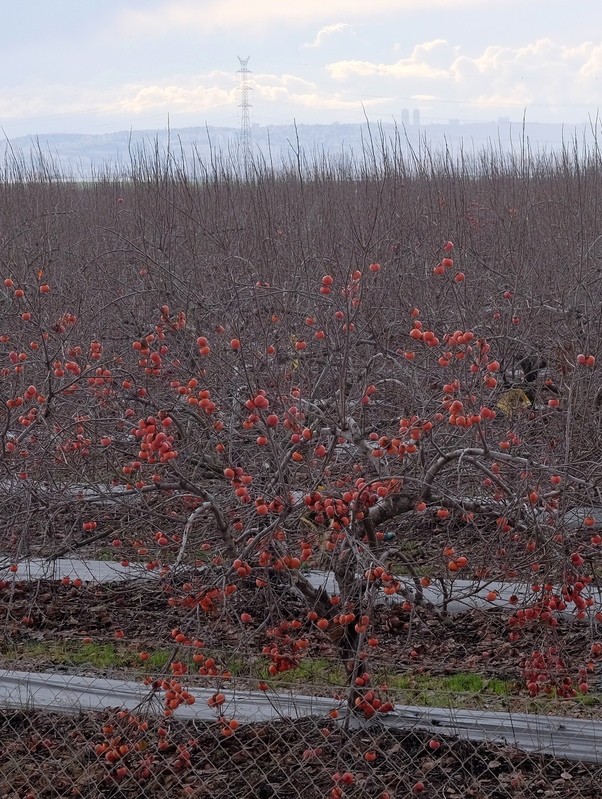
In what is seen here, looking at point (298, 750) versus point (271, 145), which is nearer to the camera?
point (298, 750)

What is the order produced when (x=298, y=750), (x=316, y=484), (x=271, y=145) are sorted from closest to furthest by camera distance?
(x=316, y=484)
(x=298, y=750)
(x=271, y=145)

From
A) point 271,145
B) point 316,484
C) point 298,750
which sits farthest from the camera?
point 271,145

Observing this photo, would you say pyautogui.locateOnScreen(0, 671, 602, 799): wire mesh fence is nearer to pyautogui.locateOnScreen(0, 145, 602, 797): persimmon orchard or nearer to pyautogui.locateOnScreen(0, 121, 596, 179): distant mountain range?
pyautogui.locateOnScreen(0, 145, 602, 797): persimmon orchard

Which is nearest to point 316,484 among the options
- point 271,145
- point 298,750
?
point 298,750

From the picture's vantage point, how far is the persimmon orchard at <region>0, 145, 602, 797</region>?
2.84m

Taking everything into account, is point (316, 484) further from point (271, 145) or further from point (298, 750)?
point (271, 145)

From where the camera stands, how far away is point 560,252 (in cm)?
800

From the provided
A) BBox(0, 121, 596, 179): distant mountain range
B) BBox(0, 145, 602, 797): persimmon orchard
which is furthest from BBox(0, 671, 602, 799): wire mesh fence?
BBox(0, 121, 596, 179): distant mountain range

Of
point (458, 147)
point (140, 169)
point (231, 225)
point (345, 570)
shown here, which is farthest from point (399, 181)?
point (345, 570)

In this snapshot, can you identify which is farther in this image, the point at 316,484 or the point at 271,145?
the point at 271,145

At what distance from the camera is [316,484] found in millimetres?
2637

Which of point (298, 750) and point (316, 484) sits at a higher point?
point (316, 484)

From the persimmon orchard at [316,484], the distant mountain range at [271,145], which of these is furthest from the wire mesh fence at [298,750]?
the distant mountain range at [271,145]

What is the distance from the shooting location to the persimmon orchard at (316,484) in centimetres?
284
